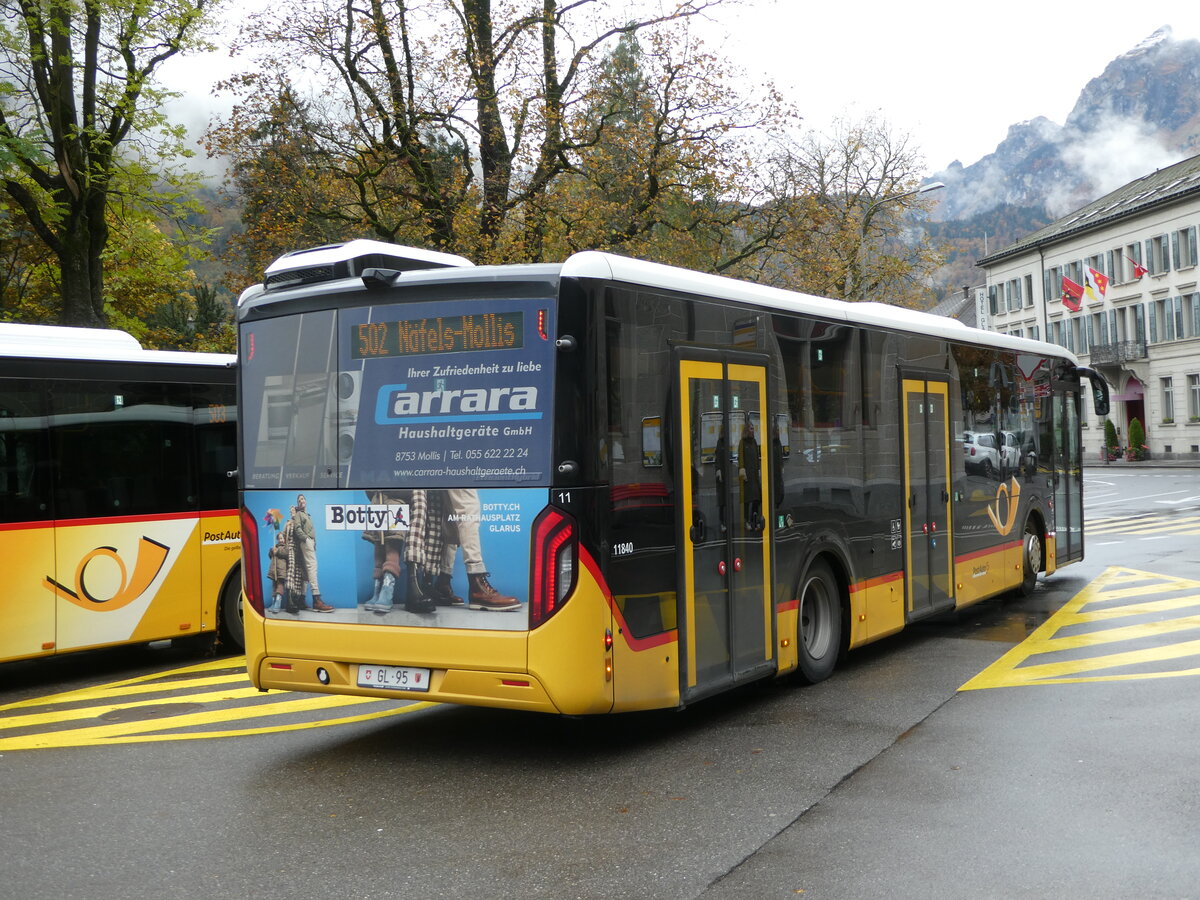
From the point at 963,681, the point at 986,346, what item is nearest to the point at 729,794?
the point at 963,681

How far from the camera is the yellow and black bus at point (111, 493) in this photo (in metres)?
10.1

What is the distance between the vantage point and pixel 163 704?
9.48 metres

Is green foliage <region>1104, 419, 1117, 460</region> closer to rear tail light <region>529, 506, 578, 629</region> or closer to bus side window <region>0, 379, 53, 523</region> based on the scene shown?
bus side window <region>0, 379, 53, 523</region>

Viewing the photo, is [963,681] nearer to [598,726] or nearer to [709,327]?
[598,726]

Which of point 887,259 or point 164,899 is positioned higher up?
point 887,259

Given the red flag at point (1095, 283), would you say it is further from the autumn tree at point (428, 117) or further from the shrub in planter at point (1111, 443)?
the autumn tree at point (428, 117)

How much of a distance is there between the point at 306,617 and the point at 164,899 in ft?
8.07

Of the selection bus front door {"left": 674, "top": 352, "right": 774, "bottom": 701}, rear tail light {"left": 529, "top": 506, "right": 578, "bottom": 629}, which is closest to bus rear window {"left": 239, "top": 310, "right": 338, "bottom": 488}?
rear tail light {"left": 529, "top": 506, "right": 578, "bottom": 629}

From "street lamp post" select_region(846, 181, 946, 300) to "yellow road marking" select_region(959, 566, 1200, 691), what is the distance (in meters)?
23.6

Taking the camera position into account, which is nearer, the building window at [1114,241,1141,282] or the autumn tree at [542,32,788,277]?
the autumn tree at [542,32,788,277]

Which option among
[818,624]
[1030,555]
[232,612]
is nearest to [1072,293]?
[1030,555]

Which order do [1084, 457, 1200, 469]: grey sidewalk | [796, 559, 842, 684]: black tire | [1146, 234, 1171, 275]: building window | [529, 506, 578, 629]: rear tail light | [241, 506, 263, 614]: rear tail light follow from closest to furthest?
[529, 506, 578, 629]: rear tail light → [241, 506, 263, 614]: rear tail light → [796, 559, 842, 684]: black tire → [1084, 457, 1200, 469]: grey sidewalk → [1146, 234, 1171, 275]: building window

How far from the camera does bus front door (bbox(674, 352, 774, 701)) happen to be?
7.30 m

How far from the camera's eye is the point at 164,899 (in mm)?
4926
